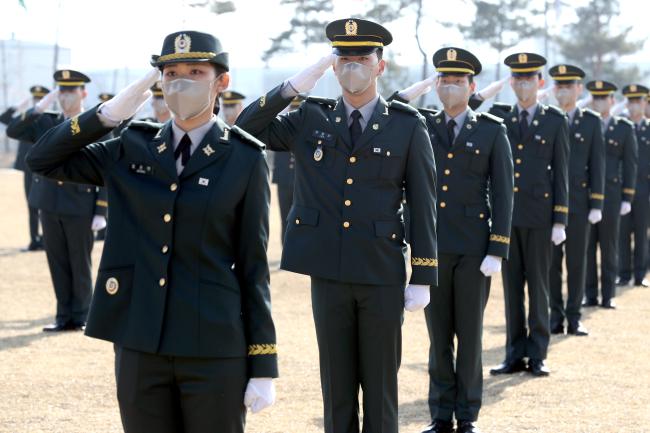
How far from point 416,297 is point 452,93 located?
1.95 m

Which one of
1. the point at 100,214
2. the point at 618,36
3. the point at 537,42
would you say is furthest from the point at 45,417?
the point at 537,42

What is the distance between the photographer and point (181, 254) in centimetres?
381

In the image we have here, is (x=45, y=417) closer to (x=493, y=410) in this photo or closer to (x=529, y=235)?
(x=493, y=410)

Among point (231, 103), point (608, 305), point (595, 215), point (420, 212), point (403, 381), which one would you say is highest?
point (231, 103)

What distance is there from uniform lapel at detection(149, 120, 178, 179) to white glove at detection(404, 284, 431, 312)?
1.84 metres

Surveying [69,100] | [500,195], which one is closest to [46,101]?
[69,100]

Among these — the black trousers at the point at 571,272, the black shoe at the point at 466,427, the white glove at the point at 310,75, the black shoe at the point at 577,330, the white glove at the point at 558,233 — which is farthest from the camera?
the black trousers at the point at 571,272

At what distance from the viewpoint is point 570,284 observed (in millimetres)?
10984

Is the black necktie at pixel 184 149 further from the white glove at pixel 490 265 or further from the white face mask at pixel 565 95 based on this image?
the white face mask at pixel 565 95

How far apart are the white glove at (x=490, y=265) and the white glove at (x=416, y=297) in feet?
4.78

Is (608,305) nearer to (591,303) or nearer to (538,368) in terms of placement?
(591,303)

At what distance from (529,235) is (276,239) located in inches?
492

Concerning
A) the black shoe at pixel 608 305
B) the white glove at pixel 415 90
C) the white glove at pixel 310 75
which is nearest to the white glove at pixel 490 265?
the white glove at pixel 415 90

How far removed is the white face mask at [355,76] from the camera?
5344 millimetres
